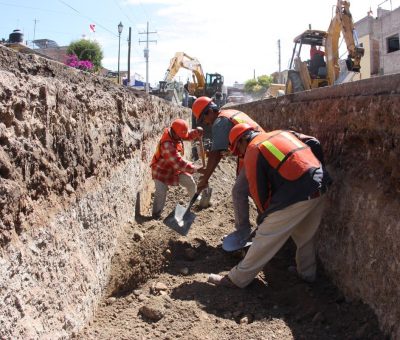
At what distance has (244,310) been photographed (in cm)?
349

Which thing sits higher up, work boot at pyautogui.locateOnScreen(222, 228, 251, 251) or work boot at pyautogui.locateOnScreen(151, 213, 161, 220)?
work boot at pyautogui.locateOnScreen(151, 213, 161, 220)

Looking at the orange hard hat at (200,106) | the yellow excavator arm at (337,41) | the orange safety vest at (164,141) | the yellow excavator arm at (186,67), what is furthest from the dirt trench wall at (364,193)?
the yellow excavator arm at (186,67)

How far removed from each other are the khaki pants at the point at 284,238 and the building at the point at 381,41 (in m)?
18.9

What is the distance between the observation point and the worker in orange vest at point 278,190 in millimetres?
3375

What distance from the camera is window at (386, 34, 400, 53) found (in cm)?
2166

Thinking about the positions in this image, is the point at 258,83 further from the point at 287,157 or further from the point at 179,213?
the point at 287,157

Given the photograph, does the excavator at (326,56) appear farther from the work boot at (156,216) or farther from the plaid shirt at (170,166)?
the work boot at (156,216)

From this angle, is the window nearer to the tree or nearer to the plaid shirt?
the plaid shirt

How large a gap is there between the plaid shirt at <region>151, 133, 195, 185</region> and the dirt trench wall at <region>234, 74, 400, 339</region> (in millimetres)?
1727

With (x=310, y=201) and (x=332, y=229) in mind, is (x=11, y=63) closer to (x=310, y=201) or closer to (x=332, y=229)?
(x=310, y=201)

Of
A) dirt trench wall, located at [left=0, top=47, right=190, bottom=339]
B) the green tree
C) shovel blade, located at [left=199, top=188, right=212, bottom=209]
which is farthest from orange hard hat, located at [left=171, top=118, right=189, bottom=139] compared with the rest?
the green tree

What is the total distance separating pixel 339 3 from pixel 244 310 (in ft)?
30.3

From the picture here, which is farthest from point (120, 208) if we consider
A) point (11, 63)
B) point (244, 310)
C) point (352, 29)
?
point (352, 29)

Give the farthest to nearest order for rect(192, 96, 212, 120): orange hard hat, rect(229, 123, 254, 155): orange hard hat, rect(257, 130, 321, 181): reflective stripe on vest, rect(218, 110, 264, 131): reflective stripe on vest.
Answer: rect(192, 96, 212, 120): orange hard hat < rect(218, 110, 264, 131): reflective stripe on vest < rect(229, 123, 254, 155): orange hard hat < rect(257, 130, 321, 181): reflective stripe on vest
